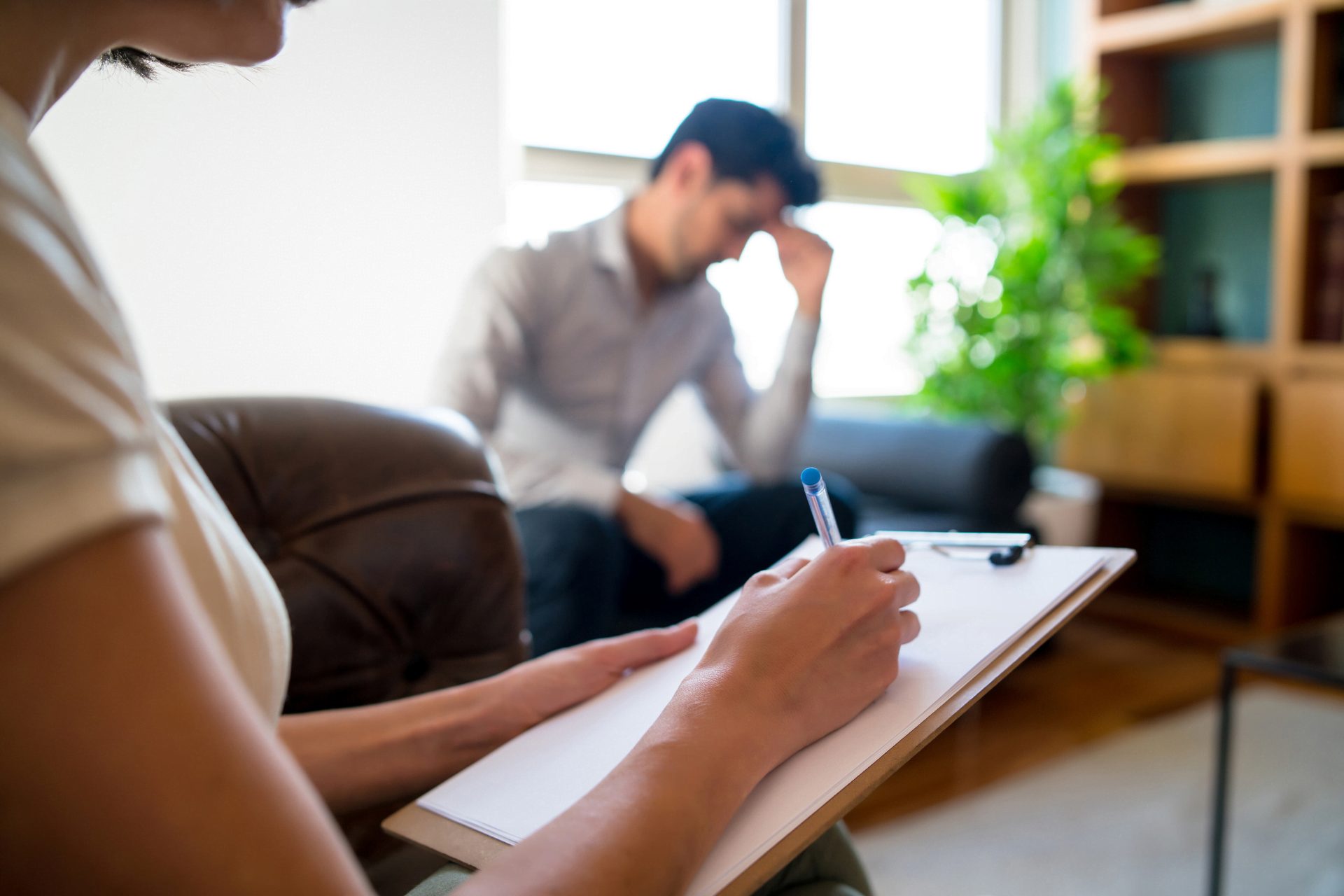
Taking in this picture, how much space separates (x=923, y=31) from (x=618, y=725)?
3.48 m

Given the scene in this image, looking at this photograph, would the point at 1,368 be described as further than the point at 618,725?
No

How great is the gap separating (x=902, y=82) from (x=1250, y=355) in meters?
1.41

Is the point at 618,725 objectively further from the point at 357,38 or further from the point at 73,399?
the point at 357,38

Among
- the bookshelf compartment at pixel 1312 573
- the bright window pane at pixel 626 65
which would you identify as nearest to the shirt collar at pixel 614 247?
the bright window pane at pixel 626 65

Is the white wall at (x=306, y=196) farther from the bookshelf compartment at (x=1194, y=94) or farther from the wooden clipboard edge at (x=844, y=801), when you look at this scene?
the bookshelf compartment at (x=1194, y=94)

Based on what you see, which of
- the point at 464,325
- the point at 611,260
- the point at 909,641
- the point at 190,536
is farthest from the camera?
the point at 611,260

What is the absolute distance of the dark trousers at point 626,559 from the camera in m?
1.58

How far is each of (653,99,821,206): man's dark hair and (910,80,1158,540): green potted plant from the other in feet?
3.66

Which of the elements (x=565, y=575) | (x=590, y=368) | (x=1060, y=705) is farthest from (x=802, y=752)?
(x=1060, y=705)

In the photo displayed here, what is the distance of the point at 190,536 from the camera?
457 mm

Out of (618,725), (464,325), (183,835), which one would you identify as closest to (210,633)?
(183,835)

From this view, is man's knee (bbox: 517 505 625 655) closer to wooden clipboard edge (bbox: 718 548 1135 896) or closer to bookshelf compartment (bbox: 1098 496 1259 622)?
wooden clipboard edge (bbox: 718 548 1135 896)

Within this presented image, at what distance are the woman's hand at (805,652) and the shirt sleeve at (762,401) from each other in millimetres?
1492

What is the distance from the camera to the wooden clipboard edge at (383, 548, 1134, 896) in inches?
19.9
